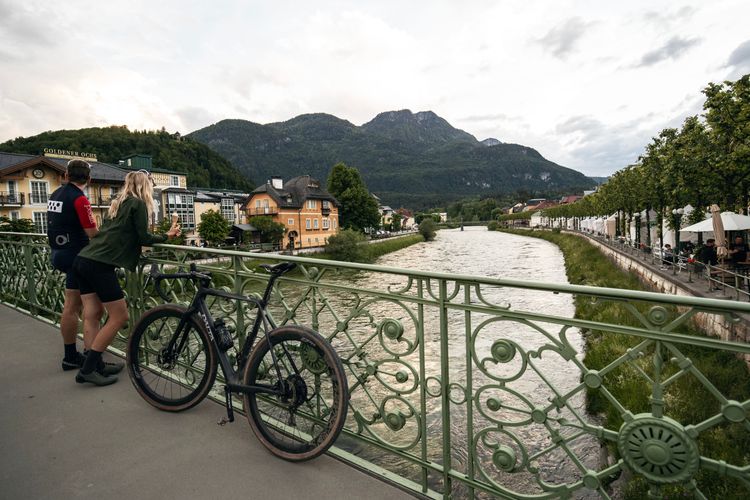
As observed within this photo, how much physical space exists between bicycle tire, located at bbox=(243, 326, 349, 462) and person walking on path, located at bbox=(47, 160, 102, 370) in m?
1.98

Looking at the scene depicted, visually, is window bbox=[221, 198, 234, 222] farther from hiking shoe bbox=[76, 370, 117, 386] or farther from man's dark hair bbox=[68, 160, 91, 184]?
hiking shoe bbox=[76, 370, 117, 386]

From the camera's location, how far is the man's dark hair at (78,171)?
3730mm

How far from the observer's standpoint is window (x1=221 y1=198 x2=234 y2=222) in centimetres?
5546

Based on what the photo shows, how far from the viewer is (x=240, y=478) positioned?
2.47 metres

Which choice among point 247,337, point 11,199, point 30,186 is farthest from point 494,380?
point 30,186

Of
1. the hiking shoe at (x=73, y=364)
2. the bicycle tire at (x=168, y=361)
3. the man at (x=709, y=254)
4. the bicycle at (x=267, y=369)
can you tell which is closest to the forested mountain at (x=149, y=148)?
the hiking shoe at (x=73, y=364)

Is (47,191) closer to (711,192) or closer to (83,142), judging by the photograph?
(83,142)

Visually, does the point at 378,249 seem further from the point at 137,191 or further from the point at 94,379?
the point at 137,191

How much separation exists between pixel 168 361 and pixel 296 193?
2069 inches

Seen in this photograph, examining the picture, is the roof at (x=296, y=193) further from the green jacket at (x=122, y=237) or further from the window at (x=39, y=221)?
the green jacket at (x=122, y=237)

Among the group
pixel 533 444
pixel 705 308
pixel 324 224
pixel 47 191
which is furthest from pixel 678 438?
pixel 324 224

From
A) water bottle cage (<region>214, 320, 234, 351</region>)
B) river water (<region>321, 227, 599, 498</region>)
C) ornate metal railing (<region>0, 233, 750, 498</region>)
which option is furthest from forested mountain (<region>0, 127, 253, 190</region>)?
water bottle cage (<region>214, 320, 234, 351</region>)

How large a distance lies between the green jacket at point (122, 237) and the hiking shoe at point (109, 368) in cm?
104

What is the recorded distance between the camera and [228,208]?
5659 centimetres
